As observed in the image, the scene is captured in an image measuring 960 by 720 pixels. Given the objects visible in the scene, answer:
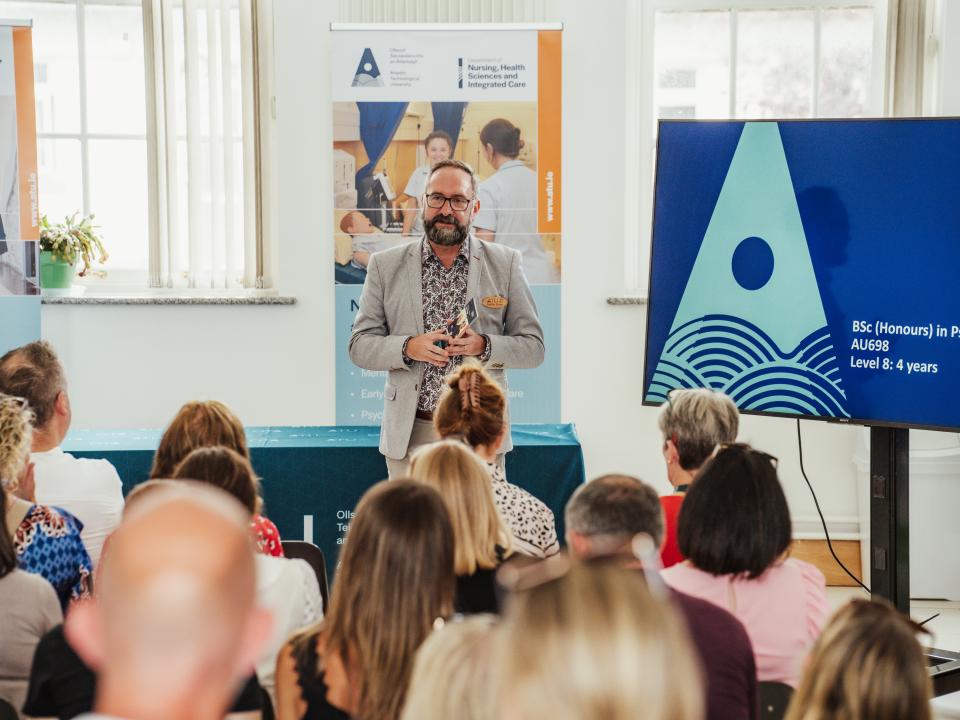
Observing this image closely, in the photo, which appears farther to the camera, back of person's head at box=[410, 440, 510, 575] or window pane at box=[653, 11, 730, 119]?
window pane at box=[653, 11, 730, 119]

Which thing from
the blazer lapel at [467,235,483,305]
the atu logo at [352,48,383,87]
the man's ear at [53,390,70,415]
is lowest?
the man's ear at [53,390,70,415]

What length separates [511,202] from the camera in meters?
5.41

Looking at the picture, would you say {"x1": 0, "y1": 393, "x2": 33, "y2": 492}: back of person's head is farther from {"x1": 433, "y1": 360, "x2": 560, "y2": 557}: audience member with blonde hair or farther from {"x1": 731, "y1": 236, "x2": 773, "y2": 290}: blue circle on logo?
{"x1": 731, "y1": 236, "x2": 773, "y2": 290}: blue circle on logo

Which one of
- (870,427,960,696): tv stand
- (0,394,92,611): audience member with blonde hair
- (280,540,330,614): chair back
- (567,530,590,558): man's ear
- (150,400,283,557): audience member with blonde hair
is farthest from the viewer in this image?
(870,427,960,696): tv stand

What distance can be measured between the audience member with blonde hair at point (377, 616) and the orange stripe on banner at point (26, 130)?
3.78 metres

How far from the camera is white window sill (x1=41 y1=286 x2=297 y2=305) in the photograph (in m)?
5.43

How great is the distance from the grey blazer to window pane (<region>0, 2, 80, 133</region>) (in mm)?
2733

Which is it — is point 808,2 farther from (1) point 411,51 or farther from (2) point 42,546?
(2) point 42,546

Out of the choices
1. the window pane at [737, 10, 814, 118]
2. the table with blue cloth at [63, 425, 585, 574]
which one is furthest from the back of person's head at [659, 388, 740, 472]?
the window pane at [737, 10, 814, 118]

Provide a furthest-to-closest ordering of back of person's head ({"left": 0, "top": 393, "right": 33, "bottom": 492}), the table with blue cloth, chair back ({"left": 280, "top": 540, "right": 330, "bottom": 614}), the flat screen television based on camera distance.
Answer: the table with blue cloth → the flat screen television → chair back ({"left": 280, "top": 540, "right": 330, "bottom": 614}) → back of person's head ({"left": 0, "top": 393, "right": 33, "bottom": 492})

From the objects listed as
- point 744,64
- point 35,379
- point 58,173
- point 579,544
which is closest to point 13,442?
point 35,379

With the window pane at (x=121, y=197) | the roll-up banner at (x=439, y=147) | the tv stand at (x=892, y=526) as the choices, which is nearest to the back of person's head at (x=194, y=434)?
the tv stand at (x=892, y=526)

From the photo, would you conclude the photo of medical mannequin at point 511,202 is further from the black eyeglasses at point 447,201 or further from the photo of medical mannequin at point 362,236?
the black eyeglasses at point 447,201

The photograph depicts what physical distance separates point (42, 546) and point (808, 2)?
15.4 ft
